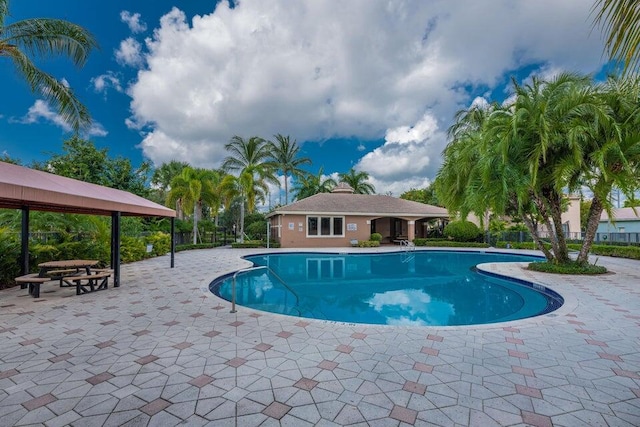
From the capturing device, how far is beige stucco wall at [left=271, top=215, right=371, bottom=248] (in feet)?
68.8

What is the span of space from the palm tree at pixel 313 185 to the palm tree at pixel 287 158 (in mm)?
1736

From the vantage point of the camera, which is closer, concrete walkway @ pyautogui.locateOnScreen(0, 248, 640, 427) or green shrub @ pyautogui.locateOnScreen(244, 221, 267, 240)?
concrete walkway @ pyautogui.locateOnScreen(0, 248, 640, 427)

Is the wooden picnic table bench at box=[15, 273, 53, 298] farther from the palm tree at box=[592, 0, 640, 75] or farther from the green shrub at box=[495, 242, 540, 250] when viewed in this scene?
the green shrub at box=[495, 242, 540, 250]

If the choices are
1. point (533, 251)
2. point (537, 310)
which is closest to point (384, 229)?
point (533, 251)

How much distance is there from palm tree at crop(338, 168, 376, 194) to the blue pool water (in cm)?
2130

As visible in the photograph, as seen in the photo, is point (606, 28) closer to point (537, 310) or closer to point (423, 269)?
point (537, 310)

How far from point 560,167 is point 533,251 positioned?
12.0 metres

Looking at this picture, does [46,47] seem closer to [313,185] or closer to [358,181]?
[313,185]

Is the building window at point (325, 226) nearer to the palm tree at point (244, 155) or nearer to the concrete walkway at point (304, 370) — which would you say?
the palm tree at point (244, 155)

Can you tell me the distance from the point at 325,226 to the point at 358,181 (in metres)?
14.7

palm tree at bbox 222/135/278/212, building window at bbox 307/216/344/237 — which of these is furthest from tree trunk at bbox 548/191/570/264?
palm tree at bbox 222/135/278/212

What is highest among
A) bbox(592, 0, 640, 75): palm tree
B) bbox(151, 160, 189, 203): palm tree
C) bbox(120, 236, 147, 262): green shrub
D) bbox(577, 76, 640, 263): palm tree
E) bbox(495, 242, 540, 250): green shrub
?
bbox(151, 160, 189, 203): palm tree

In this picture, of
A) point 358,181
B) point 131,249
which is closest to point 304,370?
point 131,249

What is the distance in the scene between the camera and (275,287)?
972 cm
